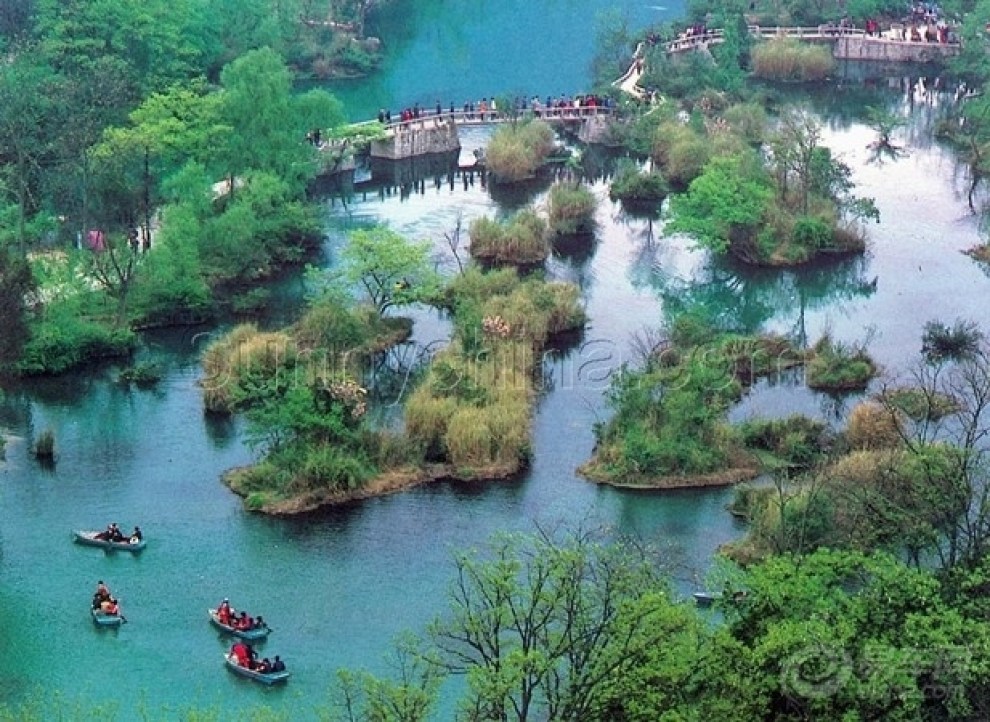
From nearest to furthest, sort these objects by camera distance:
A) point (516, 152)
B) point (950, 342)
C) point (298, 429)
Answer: point (298, 429), point (950, 342), point (516, 152)

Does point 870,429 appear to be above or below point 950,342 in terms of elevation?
above

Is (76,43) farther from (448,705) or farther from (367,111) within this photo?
(448,705)

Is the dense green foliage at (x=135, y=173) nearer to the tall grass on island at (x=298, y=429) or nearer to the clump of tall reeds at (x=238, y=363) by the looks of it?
the clump of tall reeds at (x=238, y=363)

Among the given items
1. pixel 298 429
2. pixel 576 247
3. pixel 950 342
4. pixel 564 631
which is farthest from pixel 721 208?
pixel 564 631

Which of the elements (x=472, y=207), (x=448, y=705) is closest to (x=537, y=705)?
(x=448, y=705)

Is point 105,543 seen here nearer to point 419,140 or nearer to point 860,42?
point 419,140

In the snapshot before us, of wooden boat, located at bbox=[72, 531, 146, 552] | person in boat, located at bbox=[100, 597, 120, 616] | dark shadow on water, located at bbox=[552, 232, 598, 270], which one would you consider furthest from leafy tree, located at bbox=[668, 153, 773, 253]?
person in boat, located at bbox=[100, 597, 120, 616]
